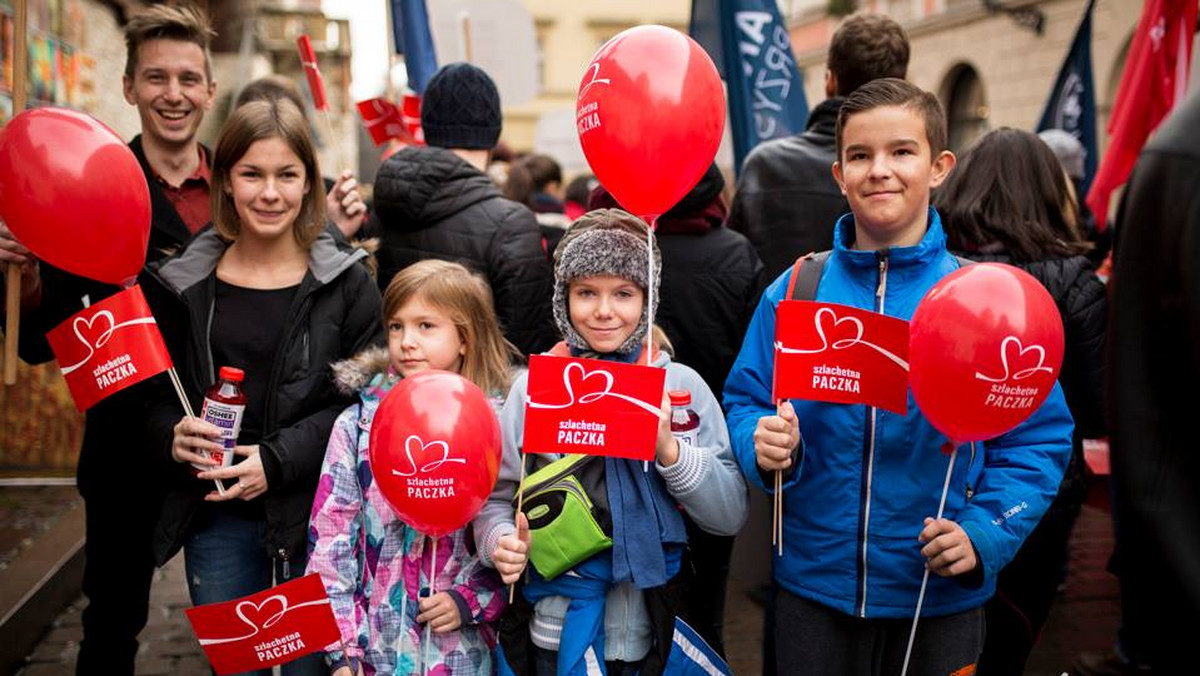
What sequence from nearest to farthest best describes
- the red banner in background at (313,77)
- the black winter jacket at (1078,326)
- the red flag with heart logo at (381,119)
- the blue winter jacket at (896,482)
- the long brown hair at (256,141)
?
the blue winter jacket at (896,482), the long brown hair at (256,141), the black winter jacket at (1078,326), the red banner in background at (313,77), the red flag with heart logo at (381,119)

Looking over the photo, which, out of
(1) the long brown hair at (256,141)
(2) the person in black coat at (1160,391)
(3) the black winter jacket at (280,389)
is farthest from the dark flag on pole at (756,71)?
(2) the person in black coat at (1160,391)

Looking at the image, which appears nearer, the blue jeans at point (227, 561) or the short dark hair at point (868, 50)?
the blue jeans at point (227, 561)

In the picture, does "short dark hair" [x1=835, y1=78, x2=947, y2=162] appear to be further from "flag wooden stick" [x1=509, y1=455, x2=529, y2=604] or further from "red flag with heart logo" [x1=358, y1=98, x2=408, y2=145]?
"red flag with heart logo" [x1=358, y1=98, x2=408, y2=145]

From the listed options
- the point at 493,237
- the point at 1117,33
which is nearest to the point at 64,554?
the point at 493,237

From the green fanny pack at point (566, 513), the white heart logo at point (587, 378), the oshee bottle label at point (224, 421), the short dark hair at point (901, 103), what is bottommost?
the green fanny pack at point (566, 513)

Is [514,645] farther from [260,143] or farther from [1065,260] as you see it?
[1065,260]

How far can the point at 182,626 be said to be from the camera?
480cm

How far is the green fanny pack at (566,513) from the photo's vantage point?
8.51 feet

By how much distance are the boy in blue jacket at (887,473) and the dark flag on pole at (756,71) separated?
9.51ft

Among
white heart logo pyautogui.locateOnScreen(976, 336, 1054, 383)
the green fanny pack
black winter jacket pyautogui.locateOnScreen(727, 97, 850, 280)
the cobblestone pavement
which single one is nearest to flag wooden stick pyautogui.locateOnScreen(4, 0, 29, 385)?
the green fanny pack

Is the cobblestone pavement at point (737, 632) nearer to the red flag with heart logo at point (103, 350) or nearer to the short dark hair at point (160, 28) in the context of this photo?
the red flag with heart logo at point (103, 350)

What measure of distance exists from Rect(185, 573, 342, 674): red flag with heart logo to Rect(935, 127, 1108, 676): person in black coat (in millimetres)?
2186

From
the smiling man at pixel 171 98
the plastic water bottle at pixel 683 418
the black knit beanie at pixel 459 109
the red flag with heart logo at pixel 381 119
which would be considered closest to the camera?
the plastic water bottle at pixel 683 418

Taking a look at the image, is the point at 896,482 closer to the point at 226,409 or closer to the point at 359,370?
the point at 359,370
